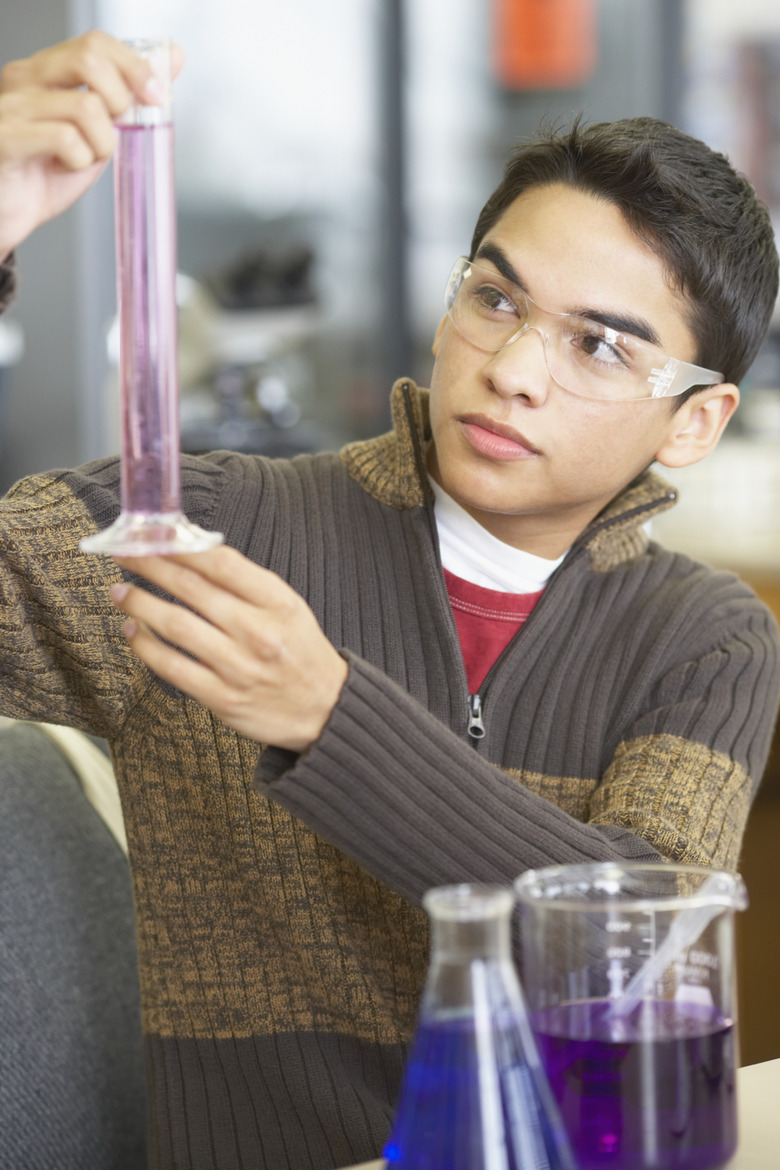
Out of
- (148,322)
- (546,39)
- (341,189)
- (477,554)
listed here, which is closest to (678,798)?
(477,554)

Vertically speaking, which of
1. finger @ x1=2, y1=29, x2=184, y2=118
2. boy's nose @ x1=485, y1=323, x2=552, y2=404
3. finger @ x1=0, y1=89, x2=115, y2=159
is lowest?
boy's nose @ x1=485, y1=323, x2=552, y2=404

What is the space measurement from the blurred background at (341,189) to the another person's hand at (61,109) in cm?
315

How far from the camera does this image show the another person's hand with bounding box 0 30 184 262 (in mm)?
677

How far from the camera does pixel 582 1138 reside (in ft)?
2.07

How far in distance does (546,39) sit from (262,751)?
198 inches

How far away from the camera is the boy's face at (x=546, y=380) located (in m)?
1.14

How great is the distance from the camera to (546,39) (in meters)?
5.44

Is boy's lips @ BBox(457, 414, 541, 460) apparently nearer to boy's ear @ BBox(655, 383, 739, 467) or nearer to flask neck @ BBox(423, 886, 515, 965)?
boy's ear @ BBox(655, 383, 739, 467)

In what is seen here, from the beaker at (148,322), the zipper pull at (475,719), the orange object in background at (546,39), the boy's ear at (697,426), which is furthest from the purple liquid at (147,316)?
the orange object in background at (546,39)

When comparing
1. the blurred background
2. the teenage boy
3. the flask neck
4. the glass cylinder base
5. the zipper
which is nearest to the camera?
the flask neck

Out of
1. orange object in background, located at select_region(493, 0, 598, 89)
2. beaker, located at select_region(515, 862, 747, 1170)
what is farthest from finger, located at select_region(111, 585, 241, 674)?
orange object in background, located at select_region(493, 0, 598, 89)

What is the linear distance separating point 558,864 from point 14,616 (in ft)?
1.46

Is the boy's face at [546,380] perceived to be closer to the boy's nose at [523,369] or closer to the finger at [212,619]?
the boy's nose at [523,369]

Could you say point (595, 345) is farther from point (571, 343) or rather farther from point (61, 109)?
point (61, 109)
